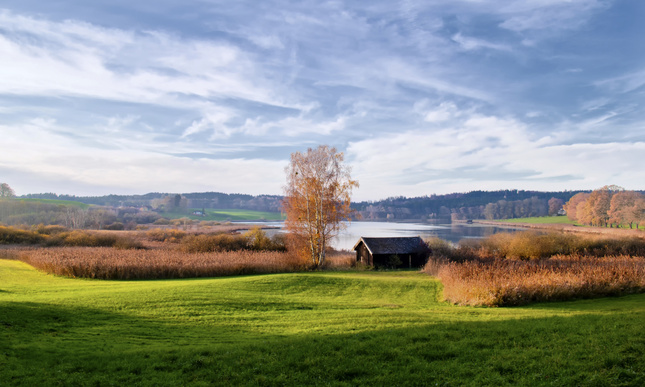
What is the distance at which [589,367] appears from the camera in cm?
714

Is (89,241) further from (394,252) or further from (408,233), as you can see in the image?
(408,233)

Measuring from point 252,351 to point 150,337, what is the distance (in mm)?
3433

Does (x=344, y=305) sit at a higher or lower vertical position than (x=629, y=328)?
lower

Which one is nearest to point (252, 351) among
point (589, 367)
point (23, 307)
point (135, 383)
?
point (135, 383)

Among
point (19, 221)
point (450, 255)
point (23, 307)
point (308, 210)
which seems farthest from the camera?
point (19, 221)

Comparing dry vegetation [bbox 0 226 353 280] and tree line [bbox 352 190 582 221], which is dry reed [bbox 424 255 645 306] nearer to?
dry vegetation [bbox 0 226 353 280]

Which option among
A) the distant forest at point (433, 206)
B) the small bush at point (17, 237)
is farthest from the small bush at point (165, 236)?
the distant forest at point (433, 206)

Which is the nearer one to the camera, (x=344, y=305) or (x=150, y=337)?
(x=150, y=337)

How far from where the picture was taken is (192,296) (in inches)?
625

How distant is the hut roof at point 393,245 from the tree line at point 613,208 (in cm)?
5961

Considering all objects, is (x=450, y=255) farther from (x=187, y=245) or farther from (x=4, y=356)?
(x=4, y=356)

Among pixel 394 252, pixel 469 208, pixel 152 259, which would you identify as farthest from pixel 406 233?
pixel 469 208

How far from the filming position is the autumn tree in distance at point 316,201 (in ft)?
111

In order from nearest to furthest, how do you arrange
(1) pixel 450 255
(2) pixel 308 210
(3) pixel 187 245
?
(2) pixel 308 210, (1) pixel 450 255, (3) pixel 187 245
